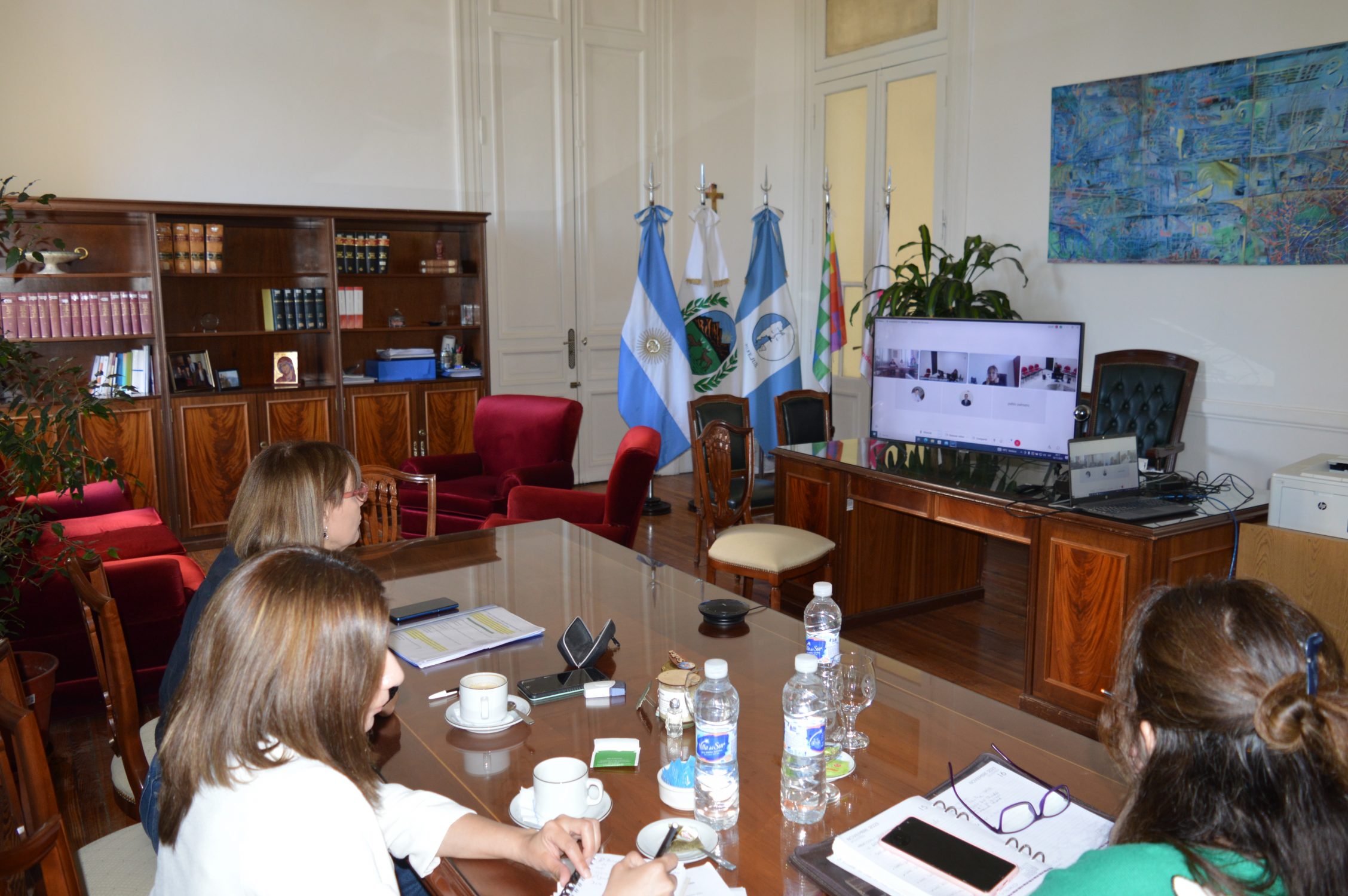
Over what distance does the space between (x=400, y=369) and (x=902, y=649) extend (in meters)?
3.78

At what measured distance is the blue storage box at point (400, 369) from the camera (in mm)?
6477

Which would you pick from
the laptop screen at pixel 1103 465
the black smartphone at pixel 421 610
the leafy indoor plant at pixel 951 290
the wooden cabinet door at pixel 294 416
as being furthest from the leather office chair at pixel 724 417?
the black smartphone at pixel 421 610

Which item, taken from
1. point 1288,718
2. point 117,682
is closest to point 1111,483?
point 1288,718

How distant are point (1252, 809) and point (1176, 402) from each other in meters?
4.27

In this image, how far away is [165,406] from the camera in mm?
5641

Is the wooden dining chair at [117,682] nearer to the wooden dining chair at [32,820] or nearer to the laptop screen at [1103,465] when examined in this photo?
the wooden dining chair at [32,820]

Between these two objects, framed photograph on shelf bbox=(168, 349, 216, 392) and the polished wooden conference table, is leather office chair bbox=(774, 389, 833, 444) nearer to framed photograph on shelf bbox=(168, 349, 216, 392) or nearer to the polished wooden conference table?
the polished wooden conference table

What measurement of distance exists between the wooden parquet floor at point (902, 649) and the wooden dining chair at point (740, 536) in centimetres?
32

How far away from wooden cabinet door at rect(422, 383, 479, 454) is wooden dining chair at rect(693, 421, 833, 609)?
2.44 meters

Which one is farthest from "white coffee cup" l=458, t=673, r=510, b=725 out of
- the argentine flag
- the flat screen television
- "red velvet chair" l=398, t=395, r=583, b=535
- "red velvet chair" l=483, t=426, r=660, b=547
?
the argentine flag

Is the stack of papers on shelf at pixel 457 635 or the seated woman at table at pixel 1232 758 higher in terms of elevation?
the seated woman at table at pixel 1232 758

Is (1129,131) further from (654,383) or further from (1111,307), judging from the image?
(654,383)

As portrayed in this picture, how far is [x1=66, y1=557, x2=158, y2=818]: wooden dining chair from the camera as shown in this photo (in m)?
2.02

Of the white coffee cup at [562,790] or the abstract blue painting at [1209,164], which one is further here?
the abstract blue painting at [1209,164]
